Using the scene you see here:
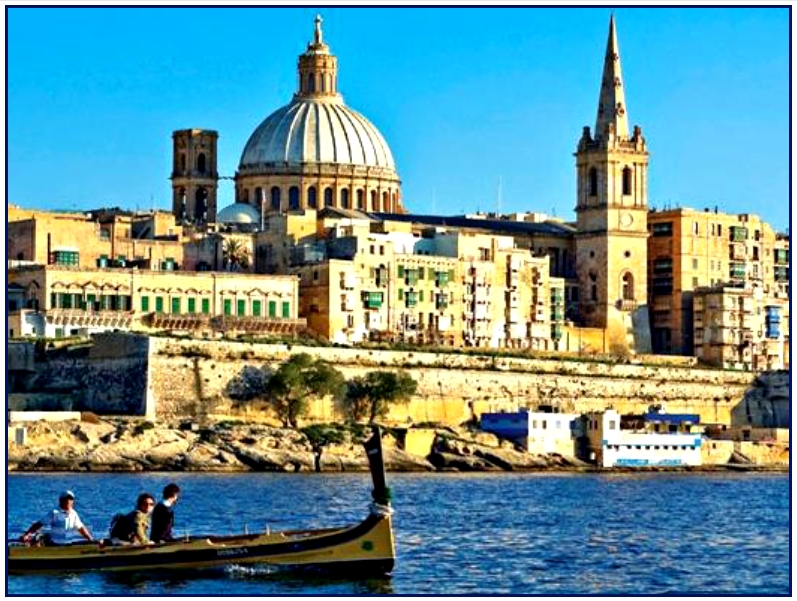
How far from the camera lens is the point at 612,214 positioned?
104438 mm

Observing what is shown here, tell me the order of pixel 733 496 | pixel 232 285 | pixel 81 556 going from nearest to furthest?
pixel 81 556 → pixel 733 496 → pixel 232 285

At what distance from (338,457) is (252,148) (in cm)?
3256

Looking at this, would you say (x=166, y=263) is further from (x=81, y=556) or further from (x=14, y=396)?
(x=81, y=556)

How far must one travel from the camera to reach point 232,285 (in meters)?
92.4

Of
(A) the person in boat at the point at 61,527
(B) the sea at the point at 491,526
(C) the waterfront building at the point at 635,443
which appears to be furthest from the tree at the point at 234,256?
(A) the person in boat at the point at 61,527

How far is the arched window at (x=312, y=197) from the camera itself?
357 ft

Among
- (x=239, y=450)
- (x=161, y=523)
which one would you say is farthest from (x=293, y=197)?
(x=161, y=523)

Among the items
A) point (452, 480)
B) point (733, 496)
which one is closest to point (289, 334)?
point (452, 480)

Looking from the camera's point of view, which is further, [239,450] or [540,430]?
[540,430]

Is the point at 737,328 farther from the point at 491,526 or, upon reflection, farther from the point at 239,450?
the point at 491,526

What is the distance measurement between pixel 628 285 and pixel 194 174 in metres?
18.9

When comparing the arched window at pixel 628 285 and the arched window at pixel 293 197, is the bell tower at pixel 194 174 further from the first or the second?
the arched window at pixel 628 285

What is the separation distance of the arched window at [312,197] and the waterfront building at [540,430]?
921 inches

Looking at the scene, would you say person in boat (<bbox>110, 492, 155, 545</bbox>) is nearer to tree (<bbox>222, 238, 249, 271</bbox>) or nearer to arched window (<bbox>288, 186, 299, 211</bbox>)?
tree (<bbox>222, 238, 249, 271</bbox>)
